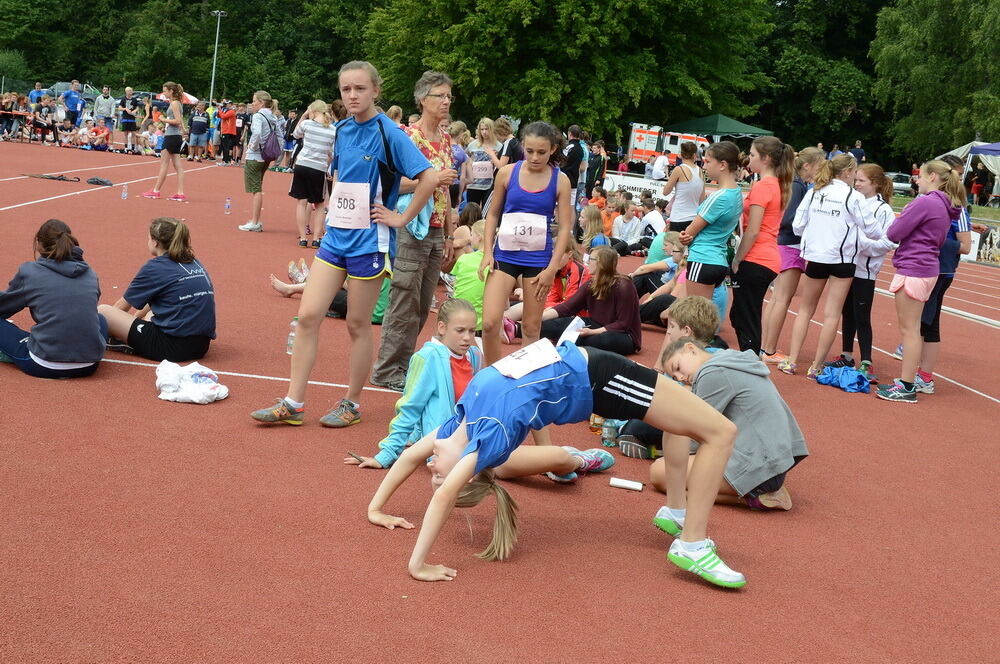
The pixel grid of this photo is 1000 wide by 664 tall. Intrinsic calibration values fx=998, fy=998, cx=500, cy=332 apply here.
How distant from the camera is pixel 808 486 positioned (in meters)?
6.16

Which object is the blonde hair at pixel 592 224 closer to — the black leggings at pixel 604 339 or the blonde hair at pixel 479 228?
the blonde hair at pixel 479 228

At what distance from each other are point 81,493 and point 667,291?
7281 mm

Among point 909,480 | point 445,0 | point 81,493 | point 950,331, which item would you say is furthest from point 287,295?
point 445,0

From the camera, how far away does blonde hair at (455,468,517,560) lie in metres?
4.44

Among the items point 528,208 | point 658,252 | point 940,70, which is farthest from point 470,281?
point 940,70

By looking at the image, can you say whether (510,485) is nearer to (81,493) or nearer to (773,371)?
(81,493)

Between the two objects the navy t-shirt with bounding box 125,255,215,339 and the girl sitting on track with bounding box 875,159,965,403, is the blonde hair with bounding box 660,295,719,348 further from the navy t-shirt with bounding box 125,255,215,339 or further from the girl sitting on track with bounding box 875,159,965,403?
the girl sitting on track with bounding box 875,159,965,403

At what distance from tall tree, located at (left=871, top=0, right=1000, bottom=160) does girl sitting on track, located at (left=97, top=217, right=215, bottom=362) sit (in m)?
40.0

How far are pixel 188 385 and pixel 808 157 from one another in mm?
6513

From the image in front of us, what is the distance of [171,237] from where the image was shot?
7.14m

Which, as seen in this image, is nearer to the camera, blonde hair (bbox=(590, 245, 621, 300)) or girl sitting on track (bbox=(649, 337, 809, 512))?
girl sitting on track (bbox=(649, 337, 809, 512))

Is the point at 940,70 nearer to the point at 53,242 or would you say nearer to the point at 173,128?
the point at 173,128

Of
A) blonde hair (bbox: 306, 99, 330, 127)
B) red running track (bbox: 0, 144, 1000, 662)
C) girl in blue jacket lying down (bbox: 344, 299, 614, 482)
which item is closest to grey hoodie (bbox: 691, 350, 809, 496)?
red running track (bbox: 0, 144, 1000, 662)

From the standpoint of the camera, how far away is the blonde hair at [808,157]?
965 cm
